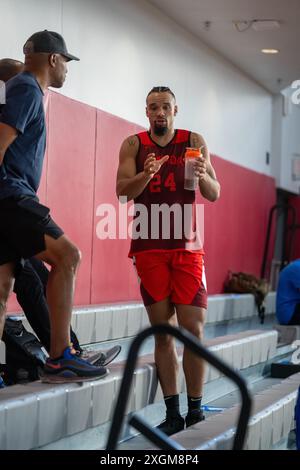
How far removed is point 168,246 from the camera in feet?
13.5

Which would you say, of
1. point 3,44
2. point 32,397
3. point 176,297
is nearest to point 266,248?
point 3,44

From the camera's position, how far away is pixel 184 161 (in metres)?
4.09

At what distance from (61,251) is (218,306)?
4.82m

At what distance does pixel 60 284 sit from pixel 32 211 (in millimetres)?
312

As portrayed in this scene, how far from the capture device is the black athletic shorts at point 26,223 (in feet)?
11.6

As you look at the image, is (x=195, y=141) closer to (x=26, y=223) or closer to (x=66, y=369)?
(x=26, y=223)

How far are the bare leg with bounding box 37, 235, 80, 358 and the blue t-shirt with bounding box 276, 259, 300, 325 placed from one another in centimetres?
444

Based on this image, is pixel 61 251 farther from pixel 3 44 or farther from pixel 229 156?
pixel 229 156

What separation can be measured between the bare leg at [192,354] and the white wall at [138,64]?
2.19 meters

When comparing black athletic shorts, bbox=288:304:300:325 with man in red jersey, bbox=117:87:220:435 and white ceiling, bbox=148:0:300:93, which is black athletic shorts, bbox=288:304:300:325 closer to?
white ceiling, bbox=148:0:300:93

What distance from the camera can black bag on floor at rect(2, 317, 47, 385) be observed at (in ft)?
13.3

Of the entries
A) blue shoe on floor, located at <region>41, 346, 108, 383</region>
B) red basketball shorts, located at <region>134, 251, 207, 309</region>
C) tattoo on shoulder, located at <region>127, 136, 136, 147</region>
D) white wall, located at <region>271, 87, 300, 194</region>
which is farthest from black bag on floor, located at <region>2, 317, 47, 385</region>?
white wall, located at <region>271, 87, 300, 194</region>

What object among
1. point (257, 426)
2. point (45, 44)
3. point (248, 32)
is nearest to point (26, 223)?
point (45, 44)

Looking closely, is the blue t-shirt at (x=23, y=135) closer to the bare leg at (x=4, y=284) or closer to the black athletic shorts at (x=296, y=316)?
the bare leg at (x=4, y=284)
